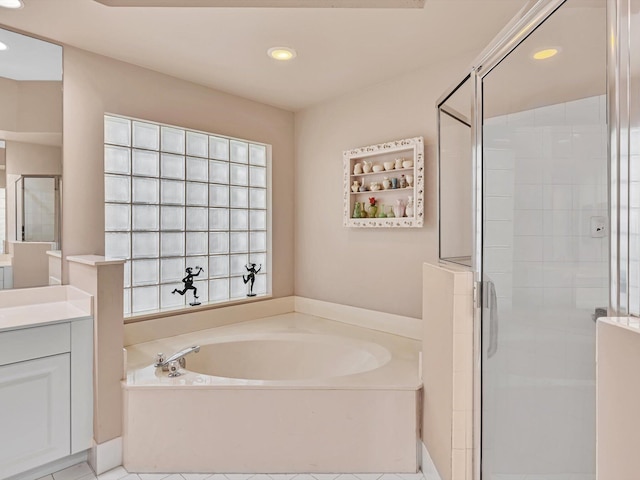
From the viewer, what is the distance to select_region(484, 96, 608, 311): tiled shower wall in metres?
1.10

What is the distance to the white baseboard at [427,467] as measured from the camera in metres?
1.81

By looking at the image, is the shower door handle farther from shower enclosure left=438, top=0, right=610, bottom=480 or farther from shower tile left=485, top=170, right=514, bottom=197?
shower tile left=485, top=170, right=514, bottom=197

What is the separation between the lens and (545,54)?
1.37m

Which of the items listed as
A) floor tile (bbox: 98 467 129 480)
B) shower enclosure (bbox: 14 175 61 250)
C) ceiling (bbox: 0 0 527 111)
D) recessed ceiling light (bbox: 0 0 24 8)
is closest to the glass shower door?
ceiling (bbox: 0 0 527 111)

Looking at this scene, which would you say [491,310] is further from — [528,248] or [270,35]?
[270,35]

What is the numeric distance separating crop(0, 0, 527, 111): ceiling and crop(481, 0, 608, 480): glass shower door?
0.67m

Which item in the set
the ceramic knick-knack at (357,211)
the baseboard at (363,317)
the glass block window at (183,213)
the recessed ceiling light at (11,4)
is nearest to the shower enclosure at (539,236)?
the baseboard at (363,317)

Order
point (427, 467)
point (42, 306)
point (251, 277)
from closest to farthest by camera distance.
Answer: point (427, 467)
point (42, 306)
point (251, 277)

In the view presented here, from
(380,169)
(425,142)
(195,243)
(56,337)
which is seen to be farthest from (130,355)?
(425,142)

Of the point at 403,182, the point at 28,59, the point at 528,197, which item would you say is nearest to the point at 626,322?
the point at 528,197

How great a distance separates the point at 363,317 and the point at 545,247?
6.01 feet

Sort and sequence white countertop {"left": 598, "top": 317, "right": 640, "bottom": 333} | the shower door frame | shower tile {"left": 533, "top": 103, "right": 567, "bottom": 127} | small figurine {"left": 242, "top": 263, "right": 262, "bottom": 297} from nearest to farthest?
white countertop {"left": 598, "top": 317, "right": 640, "bottom": 333}
shower tile {"left": 533, "top": 103, "right": 567, "bottom": 127}
the shower door frame
small figurine {"left": 242, "top": 263, "right": 262, "bottom": 297}

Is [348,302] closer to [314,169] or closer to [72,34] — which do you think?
[314,169]

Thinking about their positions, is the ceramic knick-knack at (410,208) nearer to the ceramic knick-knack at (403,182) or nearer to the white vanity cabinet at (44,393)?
the ceramic knick-knack at (403,182)
